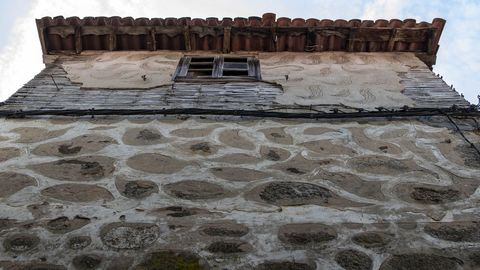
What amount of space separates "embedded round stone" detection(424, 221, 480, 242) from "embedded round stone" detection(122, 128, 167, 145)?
93.5 inches

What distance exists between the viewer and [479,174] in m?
3.81

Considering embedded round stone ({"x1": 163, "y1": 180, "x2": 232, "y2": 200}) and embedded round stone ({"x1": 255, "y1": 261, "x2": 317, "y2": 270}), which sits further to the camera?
embedded round stone ({"x1": 163, "y1": 180, "x2": 232, "y2": 200})

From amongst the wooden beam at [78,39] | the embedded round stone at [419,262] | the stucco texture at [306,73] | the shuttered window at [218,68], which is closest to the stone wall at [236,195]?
the embedded round stone at [419,262]

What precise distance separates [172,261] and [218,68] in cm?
431

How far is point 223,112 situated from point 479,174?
2.37 meters

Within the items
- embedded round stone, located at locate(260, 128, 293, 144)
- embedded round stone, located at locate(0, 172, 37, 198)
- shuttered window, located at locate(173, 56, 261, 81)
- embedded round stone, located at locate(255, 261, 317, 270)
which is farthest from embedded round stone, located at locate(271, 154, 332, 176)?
shuttered window, located at locate(173, 56, 261, 81)

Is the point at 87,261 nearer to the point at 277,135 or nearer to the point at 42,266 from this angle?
the point at 42,266

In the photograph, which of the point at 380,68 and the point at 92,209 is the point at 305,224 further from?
the point at 380,68

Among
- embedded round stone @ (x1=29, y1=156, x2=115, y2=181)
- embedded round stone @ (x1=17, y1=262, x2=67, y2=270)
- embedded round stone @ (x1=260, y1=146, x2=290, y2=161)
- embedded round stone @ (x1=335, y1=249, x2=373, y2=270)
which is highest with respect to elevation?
embedded round stone @ (x1=260, y1=146, x2=290, y2=161)

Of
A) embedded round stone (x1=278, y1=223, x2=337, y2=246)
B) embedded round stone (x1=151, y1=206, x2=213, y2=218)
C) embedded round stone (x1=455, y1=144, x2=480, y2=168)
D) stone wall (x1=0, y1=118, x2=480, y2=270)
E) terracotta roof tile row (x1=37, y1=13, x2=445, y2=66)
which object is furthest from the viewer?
terracotta roof tile row (x1=37, y1=13, x2=445, y2=66)

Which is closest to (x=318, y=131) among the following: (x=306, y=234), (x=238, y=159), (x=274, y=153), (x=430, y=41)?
(x=274, y=153)

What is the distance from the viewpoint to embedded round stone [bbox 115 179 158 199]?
3.42 meters

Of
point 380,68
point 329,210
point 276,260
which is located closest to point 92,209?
point 276,260

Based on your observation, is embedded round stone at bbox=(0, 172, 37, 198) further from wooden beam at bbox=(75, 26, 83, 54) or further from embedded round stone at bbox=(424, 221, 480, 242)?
wooden beam at bbox=(75, 26, 83, 54)
